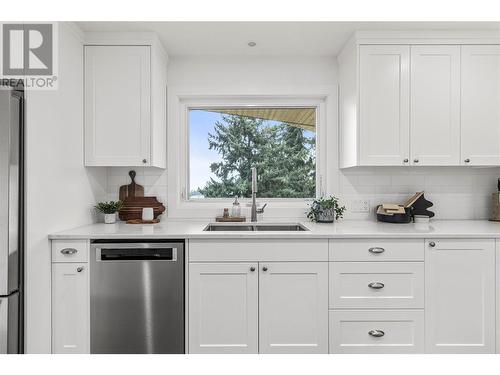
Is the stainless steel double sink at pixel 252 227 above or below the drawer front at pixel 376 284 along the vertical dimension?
above

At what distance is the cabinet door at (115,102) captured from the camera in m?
2.38

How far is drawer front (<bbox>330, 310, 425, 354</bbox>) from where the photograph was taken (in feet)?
6.66

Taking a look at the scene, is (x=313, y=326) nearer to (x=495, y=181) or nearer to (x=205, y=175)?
(x=205, y=175)

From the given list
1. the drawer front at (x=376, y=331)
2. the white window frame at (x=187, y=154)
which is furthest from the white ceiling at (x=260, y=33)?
the drawer front at (x=376, y=331)

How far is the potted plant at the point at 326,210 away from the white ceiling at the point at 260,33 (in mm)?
1154

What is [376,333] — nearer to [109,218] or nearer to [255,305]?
[255,305]

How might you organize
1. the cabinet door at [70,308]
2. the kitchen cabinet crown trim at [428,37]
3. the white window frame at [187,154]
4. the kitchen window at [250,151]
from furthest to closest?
the kitchen window at [250,151] → the white window frame at [187,154] → the kitchen cabinet crown trim at [428,37] → the cabinet door at [70,308]

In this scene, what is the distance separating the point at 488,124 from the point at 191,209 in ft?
7.32

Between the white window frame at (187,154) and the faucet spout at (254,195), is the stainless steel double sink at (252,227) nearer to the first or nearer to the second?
the faucet spout at (254,195)

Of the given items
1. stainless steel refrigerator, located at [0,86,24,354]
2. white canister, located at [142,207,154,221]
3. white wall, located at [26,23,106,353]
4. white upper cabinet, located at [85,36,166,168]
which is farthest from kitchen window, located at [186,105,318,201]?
stainless steel refrigerator, located at [0,86,24,354]

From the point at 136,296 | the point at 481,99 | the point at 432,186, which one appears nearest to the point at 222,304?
the point at 136,296

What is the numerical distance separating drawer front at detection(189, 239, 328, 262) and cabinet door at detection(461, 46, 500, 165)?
4.33 feet

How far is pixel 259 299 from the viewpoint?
2.03 m

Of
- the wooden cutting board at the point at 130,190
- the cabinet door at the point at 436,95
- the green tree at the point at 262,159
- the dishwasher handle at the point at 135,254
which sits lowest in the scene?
the dishwasher handle at the point at 135,254
